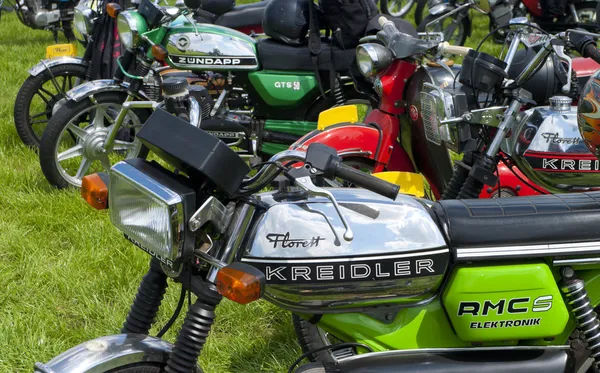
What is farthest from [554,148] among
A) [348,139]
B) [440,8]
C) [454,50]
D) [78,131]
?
[440,8]

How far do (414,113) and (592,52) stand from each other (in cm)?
131

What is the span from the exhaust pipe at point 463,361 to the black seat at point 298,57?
2888 mm

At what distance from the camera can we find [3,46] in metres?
8.71

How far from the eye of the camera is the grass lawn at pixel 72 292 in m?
2.83

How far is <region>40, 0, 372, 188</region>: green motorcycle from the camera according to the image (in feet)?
14.7

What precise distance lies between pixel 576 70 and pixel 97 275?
94.2 inches

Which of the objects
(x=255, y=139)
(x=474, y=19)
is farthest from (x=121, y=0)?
(x=474, y=19)

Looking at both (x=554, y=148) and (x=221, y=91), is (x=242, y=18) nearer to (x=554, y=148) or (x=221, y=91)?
(x=221, y=91)

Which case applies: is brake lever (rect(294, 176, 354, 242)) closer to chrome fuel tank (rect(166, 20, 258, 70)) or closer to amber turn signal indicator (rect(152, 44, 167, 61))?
amber turn signal indicator (rect(152, 44, 167, 61))

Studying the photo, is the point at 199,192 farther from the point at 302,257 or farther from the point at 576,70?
the point at 576,70

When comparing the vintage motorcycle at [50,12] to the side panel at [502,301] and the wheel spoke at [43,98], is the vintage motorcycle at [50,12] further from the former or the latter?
the side panel at [502,301]

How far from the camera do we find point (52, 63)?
4977mm

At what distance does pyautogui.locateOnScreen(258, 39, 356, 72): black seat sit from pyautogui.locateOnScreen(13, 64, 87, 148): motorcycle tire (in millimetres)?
1267

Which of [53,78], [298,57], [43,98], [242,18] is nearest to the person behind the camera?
[298,57]
